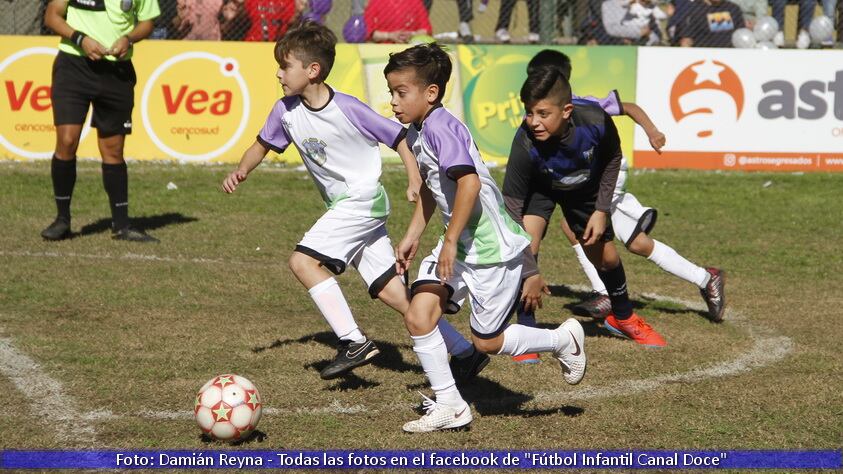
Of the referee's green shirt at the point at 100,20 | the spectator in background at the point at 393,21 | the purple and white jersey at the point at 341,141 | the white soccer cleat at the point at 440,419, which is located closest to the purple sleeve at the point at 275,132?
the purple and white jersey at the point at 341,141

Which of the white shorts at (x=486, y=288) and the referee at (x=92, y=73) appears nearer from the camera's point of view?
the white shorts at (x=486, y=288)

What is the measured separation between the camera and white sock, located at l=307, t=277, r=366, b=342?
6297 millimetres

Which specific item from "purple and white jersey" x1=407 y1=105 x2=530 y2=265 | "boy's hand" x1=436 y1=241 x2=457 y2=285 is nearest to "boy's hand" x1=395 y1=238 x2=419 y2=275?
"purple and white jersey" x1=407 y1=105 x2=530 y2=265

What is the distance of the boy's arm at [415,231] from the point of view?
5.68 meters

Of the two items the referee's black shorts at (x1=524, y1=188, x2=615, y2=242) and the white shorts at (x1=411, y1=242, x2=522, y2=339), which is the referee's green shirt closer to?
the referee's black shorts at (x1=524, y1=188, x2=615, y2=242)

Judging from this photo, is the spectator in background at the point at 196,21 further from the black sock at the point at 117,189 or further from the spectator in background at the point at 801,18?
the spectator in background at the point at 801,18

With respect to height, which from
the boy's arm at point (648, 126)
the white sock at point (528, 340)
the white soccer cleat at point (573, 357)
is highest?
the boy's arm at point (648, 126)

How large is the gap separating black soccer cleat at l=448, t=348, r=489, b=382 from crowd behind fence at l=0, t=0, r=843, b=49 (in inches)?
352

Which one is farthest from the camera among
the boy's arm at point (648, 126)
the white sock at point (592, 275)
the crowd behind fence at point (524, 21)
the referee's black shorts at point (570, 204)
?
the crowd behind fence at point (524, 21)

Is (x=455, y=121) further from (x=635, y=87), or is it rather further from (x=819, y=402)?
(x=635, y=87)

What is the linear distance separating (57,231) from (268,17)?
5.63 metres

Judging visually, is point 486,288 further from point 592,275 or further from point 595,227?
point 592,275

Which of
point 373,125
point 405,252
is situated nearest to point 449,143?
point 405,252

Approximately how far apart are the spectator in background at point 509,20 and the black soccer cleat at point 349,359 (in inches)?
385
